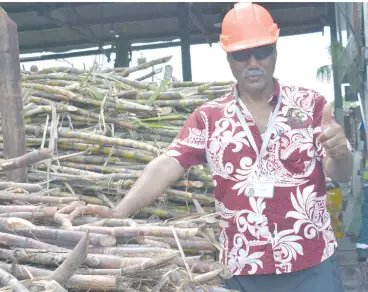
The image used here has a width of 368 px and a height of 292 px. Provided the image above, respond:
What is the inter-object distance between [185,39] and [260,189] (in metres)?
9.77

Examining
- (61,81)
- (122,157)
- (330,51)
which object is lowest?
(122,157)

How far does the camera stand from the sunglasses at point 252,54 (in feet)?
10.1

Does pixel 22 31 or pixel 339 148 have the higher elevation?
pixel 22 31

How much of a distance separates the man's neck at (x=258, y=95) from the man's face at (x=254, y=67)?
0.09ft

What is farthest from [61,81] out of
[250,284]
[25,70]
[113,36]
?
[113,36]

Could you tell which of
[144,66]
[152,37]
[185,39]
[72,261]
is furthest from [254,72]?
[152,37]

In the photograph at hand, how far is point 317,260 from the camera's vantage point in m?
2.99

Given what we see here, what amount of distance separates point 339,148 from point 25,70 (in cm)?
285

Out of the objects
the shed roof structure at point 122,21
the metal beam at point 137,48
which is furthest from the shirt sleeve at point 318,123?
the metal beam at point 137,48

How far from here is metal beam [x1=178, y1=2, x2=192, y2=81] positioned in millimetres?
12008

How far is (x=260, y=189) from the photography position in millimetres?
2947

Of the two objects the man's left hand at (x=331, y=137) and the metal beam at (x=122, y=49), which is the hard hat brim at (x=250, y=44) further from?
the metal beam at (x=122, y=49)

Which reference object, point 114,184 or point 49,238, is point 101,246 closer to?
point 49,238

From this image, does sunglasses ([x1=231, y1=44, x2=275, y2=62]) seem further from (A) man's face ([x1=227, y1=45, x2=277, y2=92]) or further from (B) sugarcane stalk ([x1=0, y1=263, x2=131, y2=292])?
(B) sugarcane stalk ([x1=0, y1=263, x2=131, y2=292])
